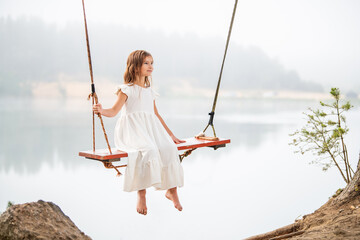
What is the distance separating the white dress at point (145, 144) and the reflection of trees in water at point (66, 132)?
6.32 meters

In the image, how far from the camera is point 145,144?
3.41 m

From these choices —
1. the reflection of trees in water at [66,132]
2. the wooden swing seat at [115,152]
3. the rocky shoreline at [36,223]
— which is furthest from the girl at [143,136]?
the reflection of trees in water at [66,132]

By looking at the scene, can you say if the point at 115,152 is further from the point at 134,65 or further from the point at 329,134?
the point at 329,134

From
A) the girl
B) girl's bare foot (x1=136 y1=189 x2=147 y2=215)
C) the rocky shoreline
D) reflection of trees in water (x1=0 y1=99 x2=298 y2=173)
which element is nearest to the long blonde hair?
the girl

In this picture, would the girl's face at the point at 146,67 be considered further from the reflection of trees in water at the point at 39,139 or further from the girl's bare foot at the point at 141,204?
the reflection of trees in water at the point at 39,139

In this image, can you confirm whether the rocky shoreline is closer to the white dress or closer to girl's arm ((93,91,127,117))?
the white dress

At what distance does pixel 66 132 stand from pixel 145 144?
8579 mm

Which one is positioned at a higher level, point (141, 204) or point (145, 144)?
point (145, 144)

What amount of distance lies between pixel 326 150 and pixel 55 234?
2678 millimetres

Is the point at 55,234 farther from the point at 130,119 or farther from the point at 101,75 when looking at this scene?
the point at 101,75

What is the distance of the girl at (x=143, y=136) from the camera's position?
3354 millimetres

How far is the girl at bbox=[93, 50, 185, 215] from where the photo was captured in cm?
335

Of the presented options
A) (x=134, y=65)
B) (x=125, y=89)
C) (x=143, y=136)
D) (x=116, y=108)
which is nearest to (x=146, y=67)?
(x=134, y=65)

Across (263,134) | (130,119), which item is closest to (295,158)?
(263,134)
